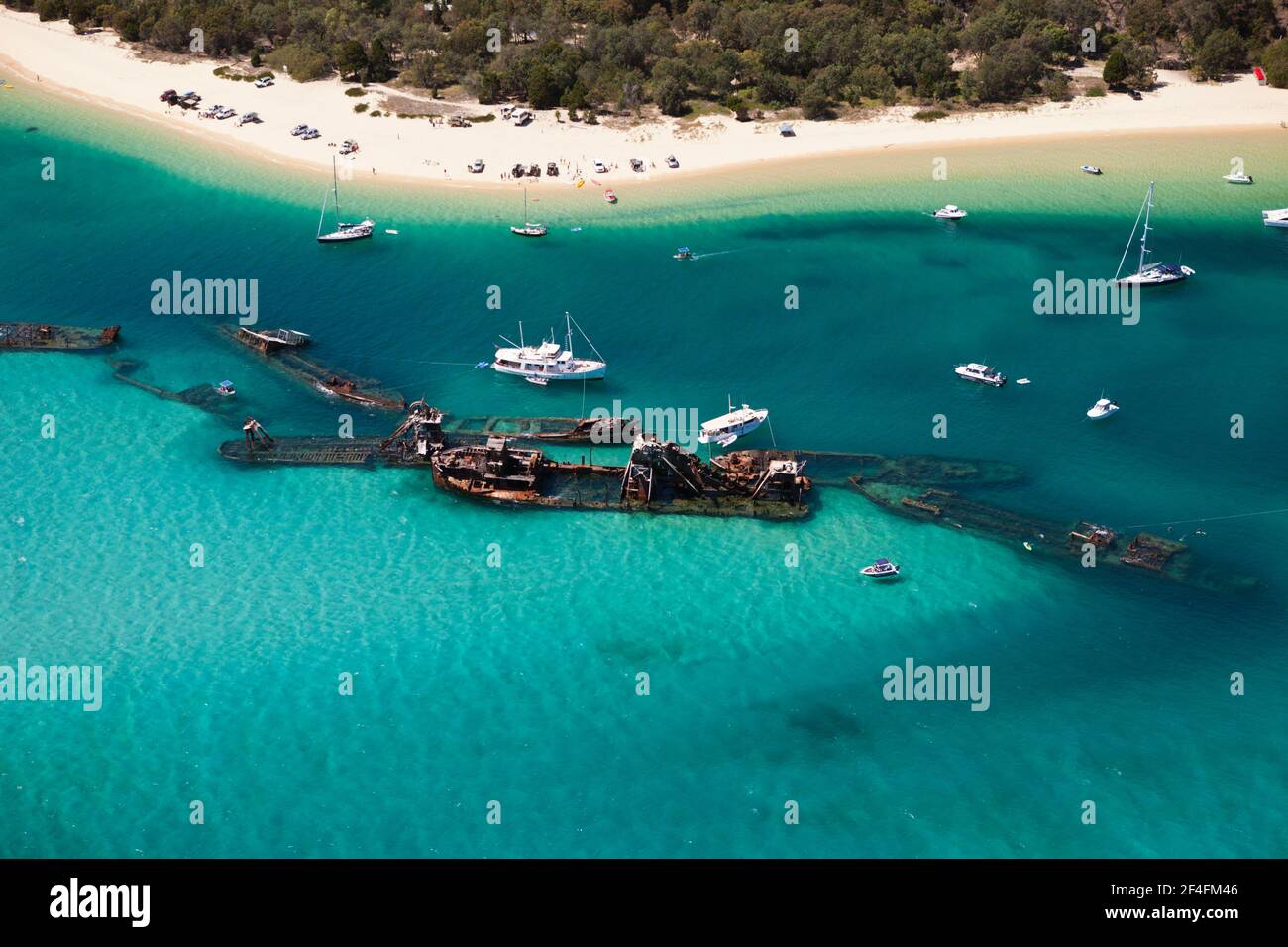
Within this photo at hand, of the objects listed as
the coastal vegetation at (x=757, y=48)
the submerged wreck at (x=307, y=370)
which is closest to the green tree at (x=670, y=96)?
the coastal vegetation at (x=757, y=48)

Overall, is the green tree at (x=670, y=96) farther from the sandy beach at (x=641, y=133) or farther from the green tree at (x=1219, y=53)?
the green tree at (x=1219, y=53)

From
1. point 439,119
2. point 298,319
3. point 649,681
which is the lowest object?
point 649,681

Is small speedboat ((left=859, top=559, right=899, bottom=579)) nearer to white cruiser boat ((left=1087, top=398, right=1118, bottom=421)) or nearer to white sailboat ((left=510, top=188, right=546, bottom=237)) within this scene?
white cruiser boat ((left=1087, top=398, right=1118, bottom=421))

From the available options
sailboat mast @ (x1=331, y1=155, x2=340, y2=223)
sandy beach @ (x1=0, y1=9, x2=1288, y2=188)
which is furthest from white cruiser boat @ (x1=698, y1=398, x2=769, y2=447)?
sailboat mast @ (x1=331, y1=155, x2=340, y2=223)
